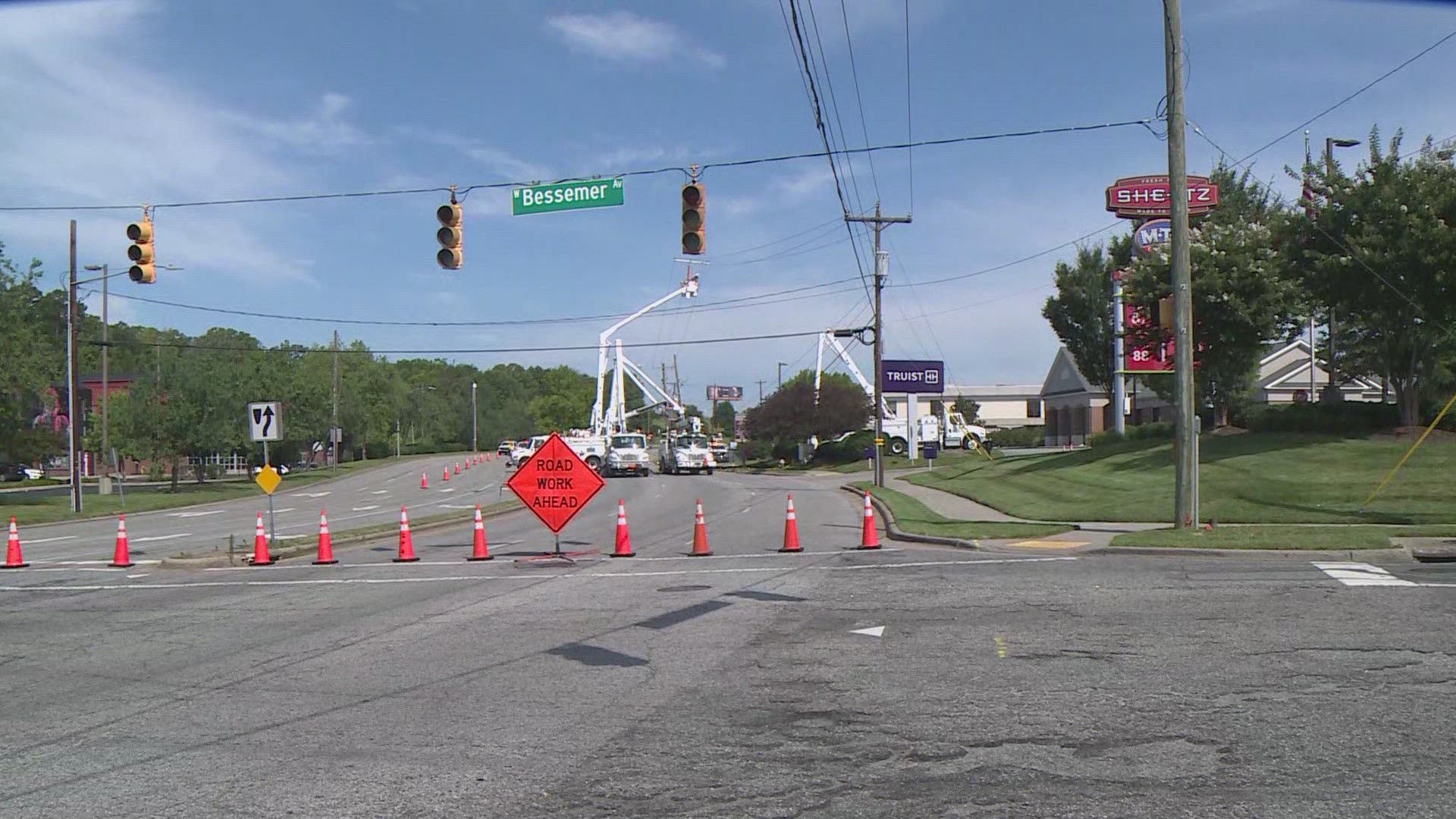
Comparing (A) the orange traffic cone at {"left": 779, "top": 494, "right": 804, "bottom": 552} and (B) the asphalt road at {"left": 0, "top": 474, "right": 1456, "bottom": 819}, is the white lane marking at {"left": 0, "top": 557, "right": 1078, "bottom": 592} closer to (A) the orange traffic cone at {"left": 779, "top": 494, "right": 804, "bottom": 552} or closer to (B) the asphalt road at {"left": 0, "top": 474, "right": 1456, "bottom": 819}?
(B) the asphalt road at {"left": 0, "top": 474, "right": 1456, "bottom": 819}

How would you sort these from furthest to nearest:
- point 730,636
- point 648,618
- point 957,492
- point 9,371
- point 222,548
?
point 9,371, point 957,492, point 222,548, point 648,618, point 730,636

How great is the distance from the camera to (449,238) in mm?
20391

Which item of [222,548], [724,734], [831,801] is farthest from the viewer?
[222,548]

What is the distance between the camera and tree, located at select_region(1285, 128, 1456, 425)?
2691 centimetres

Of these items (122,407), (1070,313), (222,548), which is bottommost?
(222,548)

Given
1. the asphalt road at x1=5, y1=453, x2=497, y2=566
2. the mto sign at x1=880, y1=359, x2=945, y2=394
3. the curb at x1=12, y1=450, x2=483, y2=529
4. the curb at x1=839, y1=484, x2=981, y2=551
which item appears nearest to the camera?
the curb at x1=839, y1=484, x2=981, y2=551

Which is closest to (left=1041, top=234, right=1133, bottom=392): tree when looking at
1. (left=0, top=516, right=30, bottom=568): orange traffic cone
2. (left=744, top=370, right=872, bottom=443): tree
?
(left=744, top=370, right=872, bottom=443): tree

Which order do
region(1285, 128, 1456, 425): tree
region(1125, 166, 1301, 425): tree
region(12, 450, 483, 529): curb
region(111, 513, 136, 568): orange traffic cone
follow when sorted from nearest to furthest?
region(111, 513, 136, 568): orange traffic cone, region(1285, 128, 1456, 425): tree, region(1125, 166, 1301, 425): tree, region(12, 450, 483, 529): curb

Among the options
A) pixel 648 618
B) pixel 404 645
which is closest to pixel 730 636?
pixel 648 618

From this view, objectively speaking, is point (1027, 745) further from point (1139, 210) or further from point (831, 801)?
point (1139, 210)

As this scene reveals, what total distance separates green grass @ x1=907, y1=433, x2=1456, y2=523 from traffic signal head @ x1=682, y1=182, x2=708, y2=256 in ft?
30.0

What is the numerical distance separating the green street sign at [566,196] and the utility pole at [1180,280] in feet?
30.7

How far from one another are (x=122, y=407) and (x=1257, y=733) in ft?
191

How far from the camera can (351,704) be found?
8.36 m
